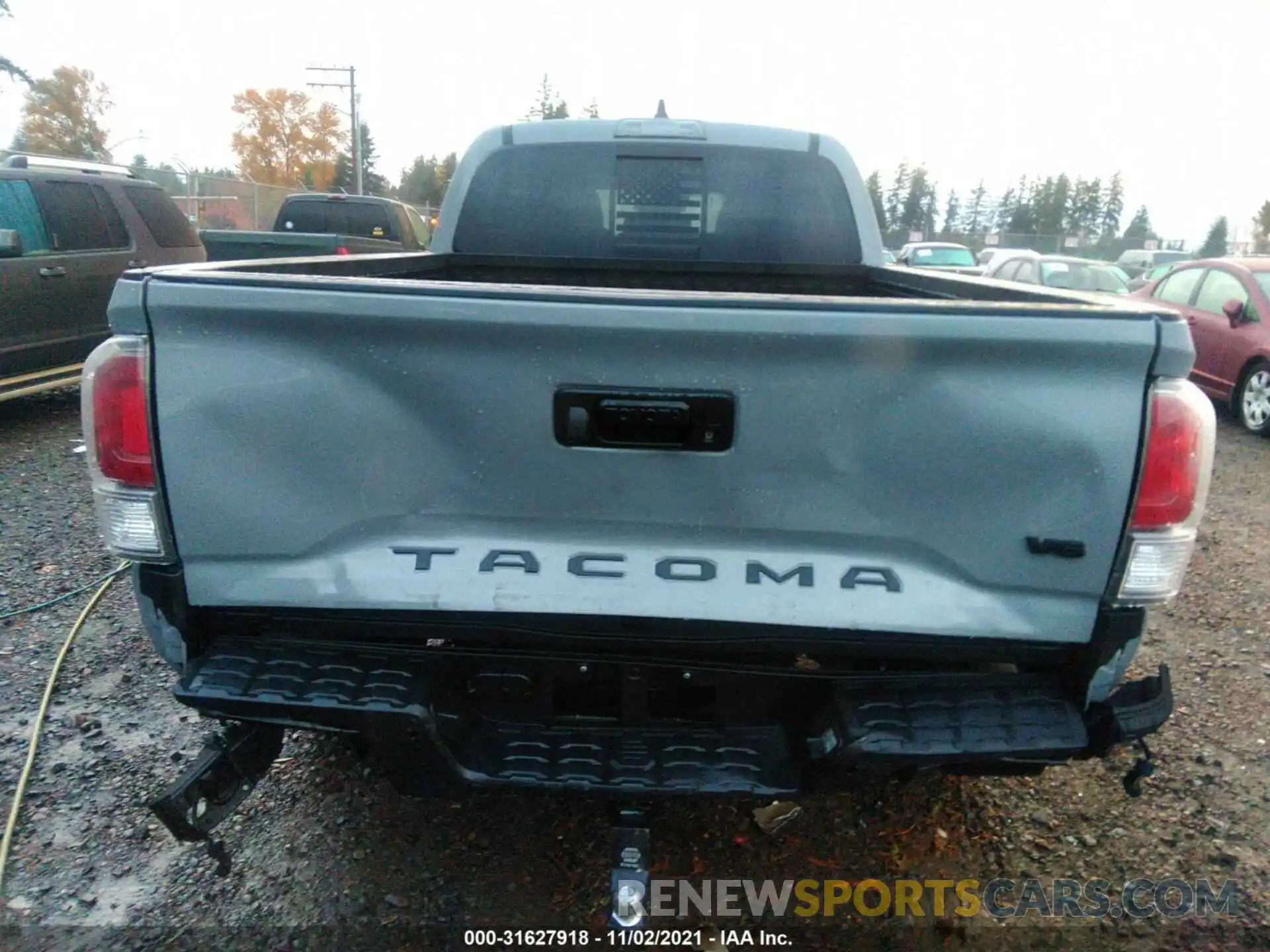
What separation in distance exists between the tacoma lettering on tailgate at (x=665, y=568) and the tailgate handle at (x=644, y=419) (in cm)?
26

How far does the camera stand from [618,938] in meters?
2.57

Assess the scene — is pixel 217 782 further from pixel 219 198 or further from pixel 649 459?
pixel 219 198

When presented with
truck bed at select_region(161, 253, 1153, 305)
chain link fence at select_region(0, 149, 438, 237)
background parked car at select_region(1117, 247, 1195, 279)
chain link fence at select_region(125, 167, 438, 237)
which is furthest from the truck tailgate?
background parked car at select_region(1117, 247, 1195, 279)

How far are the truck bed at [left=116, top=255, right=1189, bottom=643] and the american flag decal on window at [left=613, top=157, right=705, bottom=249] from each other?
2283 millimetres

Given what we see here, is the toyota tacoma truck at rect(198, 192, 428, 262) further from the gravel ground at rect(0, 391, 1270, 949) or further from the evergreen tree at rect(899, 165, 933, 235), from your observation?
the evergreen tree at rect(899, 165, 933, 235)

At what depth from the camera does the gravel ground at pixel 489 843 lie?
259 cm

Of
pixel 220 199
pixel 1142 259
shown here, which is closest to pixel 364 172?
pixel 220 199

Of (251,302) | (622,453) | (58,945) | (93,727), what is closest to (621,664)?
(622,453)

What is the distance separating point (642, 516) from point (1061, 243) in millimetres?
62646

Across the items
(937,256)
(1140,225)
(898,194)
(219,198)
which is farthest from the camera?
(898,194)

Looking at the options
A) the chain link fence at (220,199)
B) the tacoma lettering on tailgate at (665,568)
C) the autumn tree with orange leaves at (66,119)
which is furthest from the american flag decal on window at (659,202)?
the autumn tree with orange leaves at (66,119)

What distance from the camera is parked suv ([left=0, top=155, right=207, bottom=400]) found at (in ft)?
24.6

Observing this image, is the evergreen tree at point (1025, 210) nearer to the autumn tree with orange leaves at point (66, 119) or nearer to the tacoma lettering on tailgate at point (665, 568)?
the autumn tree with orange leaves at point (66, 119)

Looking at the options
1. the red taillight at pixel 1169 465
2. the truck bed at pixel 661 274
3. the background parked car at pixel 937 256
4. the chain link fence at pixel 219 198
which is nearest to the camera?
the red taillight at pixel 1169 465
